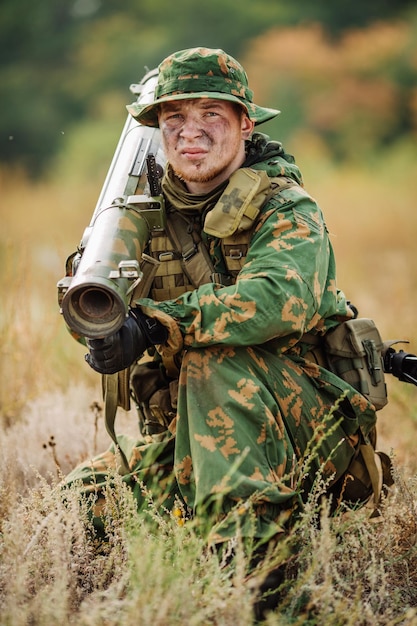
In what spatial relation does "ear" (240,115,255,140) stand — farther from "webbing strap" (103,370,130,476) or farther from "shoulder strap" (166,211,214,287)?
"webbing strap" (103,370,130,476)

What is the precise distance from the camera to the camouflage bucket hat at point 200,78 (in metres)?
3.53

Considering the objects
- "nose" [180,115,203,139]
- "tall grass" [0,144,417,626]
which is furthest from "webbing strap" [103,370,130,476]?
"nose" [180,115,203,139]

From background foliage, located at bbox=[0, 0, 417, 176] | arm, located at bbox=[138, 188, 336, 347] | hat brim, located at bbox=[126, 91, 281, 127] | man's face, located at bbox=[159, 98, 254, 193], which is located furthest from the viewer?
background foliage, located at bbox=[0, 0, 417, 176]

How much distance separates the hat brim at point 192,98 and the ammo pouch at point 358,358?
36.4 inches

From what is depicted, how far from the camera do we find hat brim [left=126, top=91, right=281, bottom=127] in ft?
11.5

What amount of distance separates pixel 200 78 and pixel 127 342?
3.65ft

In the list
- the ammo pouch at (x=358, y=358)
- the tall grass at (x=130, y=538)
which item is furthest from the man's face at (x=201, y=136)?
the tall grass at (x=130, y=538)

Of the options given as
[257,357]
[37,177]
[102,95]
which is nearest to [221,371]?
[257,357]

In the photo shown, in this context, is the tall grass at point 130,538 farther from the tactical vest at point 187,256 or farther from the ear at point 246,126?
the ear at point 246,126

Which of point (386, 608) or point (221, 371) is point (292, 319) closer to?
point (221, 371)

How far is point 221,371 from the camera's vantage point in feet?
10.6

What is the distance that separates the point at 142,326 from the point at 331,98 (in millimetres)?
16873

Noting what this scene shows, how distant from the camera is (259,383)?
329 cm

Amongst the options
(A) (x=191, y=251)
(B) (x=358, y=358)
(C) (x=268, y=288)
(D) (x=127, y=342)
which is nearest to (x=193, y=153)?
(A) (x=191, y=251)
